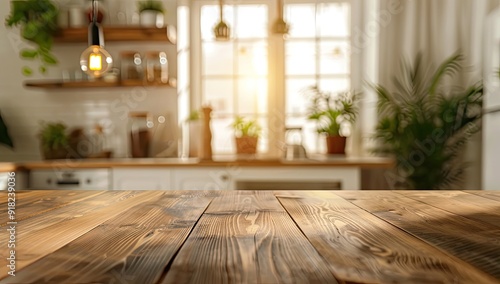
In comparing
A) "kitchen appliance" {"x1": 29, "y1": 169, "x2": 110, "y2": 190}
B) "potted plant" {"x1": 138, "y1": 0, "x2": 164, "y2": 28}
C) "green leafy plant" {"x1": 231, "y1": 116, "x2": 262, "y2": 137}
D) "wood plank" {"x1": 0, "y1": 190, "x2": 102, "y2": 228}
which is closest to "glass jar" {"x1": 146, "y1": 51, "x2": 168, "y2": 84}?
"potted plant" {"x1": 138, "y1": 0, "x2": 164, "y2": 28}

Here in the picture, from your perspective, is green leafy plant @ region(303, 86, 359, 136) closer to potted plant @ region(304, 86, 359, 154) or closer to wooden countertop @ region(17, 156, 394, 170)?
potted plant @ region(304, 86, 359, 154)

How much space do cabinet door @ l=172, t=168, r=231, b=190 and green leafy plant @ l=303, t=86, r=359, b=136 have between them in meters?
0.90

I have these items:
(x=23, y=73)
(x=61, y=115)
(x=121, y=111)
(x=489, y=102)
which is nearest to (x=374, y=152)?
(x=489, y=102)

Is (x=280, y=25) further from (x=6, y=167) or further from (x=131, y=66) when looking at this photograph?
(x=6, y=167)

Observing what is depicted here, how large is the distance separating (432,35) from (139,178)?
2.34 meters

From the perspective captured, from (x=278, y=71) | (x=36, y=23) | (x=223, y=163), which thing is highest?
(x=36, y=23)

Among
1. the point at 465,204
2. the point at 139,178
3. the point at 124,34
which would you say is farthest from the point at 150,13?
the point at 465,204

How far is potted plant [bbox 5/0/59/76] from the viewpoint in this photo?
373 cm

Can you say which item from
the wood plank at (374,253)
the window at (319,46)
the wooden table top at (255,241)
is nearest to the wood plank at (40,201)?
the wooden table top at (255,241)

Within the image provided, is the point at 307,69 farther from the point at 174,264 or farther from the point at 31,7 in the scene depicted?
the point at 174,264

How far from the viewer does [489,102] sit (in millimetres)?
2977

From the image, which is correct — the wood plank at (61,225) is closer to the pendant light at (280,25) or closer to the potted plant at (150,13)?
the pendant light at (280,25)

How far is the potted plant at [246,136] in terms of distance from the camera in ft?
12.6

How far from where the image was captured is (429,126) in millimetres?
3518
